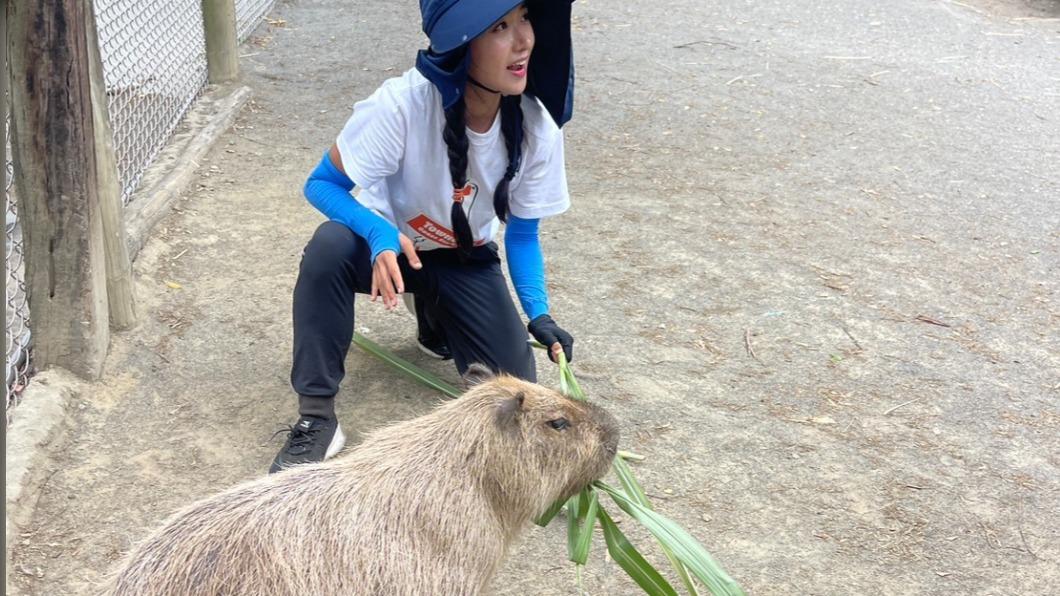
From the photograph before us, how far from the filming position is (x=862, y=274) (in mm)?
4258

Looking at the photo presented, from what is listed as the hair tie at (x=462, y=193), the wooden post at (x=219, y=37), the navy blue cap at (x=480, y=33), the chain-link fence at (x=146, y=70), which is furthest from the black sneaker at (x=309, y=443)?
the wooden post at (x=219, y=37)

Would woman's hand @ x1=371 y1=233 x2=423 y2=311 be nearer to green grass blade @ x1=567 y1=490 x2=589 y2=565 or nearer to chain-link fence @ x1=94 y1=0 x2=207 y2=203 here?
green grass blade @ x1=567 y1=490 x2=589 y2=565

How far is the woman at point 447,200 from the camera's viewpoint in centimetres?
261

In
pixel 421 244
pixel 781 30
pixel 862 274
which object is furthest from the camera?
pixel 781 30

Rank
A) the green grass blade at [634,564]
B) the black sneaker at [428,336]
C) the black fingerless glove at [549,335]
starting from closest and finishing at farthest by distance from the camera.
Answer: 1. the green grass blade at [634,564]
2. the black fingerless glove at [549,335]
3. the black sneaker at [428,336]

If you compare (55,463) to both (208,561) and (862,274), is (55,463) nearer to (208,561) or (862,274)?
(208,561)

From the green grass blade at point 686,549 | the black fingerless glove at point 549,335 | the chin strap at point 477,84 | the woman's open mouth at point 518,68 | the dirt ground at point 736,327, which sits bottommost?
the dirt ground at point 736,327

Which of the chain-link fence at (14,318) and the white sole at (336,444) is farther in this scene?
the chain-link fence at (14,318)

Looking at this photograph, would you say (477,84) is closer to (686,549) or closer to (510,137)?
(510,137)

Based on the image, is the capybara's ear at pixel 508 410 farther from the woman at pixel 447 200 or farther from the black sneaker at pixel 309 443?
the black sneaker at pixel 309 443

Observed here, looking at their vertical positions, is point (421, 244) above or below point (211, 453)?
above

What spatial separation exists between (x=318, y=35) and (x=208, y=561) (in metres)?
5.66

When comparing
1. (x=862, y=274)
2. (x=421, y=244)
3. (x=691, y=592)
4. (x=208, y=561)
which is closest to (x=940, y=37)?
(x=862, y=274)

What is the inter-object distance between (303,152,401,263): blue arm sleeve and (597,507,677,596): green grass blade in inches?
34.3
